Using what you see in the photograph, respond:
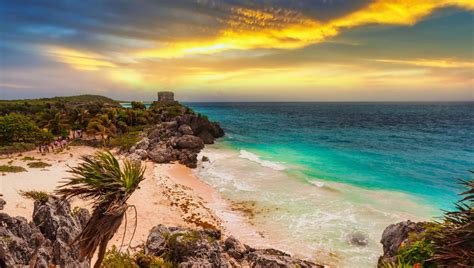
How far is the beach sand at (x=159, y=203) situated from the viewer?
17.0m

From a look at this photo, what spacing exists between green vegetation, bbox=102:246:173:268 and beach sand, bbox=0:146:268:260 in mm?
2006

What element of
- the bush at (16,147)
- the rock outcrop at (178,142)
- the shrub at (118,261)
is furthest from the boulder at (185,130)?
the shrub at (118,261)

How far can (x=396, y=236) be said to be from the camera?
43.6 ft

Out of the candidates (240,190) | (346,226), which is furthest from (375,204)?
(240,190)

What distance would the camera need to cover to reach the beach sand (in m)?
17.0

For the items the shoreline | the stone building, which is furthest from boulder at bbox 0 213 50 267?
the stone building

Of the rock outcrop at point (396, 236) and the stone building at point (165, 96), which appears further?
the stone building at point (165, 96)

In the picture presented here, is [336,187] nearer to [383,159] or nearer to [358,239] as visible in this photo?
[358,239]

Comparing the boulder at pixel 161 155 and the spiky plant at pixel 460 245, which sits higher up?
the spiky plant at pixel 460 245

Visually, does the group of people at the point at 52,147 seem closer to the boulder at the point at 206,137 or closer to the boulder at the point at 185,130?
the boulder at the point at 185,130

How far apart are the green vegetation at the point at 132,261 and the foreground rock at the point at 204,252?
78cm

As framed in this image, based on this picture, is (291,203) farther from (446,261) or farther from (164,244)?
(446,261)

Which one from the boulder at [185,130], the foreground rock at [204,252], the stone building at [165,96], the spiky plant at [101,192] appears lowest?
the foreground rock at [204,252]

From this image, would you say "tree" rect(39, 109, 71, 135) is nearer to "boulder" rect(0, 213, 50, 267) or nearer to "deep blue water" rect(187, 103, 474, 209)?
"deep blue water" rect(187, 103, 474, 209)
